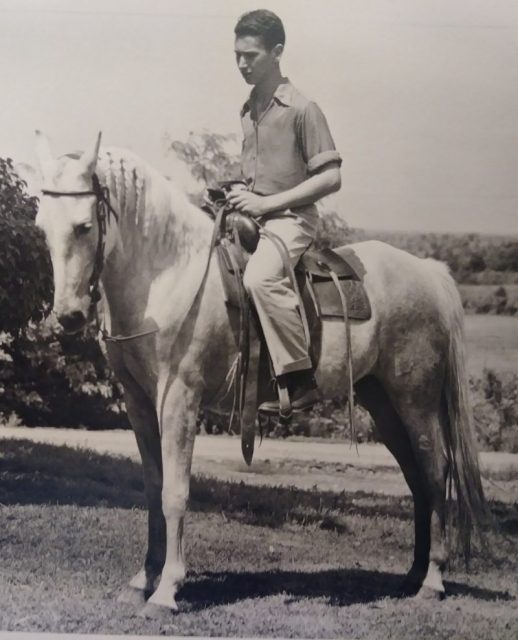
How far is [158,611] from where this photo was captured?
257 cm

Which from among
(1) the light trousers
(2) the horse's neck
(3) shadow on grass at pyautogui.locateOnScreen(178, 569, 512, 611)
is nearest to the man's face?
(2) the horse's neck

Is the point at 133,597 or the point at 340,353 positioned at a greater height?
the point at 340,353

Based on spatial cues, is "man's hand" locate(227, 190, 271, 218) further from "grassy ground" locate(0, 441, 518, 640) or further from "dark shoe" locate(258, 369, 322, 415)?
"grassy ground" locate(0, 441, 518, 640)

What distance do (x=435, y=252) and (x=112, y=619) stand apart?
177 cm

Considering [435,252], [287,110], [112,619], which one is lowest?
[112,619]

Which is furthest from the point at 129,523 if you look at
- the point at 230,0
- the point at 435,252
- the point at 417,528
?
the point at 230,0

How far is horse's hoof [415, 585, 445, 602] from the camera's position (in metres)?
2.69

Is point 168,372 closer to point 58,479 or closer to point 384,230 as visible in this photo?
point 58,479

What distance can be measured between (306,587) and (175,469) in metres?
0.67

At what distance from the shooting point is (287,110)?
2693 mm

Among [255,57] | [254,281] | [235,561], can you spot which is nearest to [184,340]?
[254,281]

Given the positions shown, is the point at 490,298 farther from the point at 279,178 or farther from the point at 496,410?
the point at 279,178

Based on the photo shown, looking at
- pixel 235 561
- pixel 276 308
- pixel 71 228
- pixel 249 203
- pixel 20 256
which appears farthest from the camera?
pixel 20 256

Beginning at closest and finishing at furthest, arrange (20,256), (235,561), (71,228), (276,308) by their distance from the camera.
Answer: (71,228)
(276,308)
(235,561)
(20,256)
